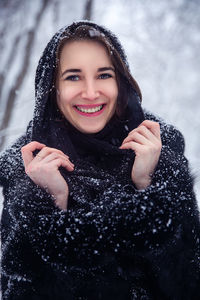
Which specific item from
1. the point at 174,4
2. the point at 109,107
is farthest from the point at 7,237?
the point at 174,4

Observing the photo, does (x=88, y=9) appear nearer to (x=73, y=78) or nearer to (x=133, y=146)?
(x=73, y=78)

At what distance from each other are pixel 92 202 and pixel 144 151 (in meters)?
0.33

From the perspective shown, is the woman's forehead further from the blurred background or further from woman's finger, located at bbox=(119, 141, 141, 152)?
the blurred background

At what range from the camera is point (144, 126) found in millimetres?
1263

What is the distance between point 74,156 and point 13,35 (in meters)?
2.66

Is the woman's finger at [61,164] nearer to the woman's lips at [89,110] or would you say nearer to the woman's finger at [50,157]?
the woman's finger at [50,157]

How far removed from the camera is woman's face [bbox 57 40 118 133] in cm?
126

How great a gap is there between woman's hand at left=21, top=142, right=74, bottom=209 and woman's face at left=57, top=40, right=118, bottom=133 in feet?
0.72

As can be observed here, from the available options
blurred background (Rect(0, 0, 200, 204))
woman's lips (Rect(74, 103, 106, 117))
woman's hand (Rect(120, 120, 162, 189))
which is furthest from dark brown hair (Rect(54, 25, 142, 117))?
blurred background (Rect(0, 0, 200, 204))

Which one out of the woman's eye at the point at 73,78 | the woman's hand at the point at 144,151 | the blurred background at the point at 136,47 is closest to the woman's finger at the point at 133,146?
the woman's hand at the point at 144,151

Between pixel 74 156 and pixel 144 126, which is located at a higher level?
pixel 144 126

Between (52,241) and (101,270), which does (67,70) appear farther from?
(101,270)

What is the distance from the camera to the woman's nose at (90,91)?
49.3 inches

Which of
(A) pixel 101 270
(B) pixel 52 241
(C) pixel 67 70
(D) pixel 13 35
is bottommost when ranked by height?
(A) pixel 101 270
